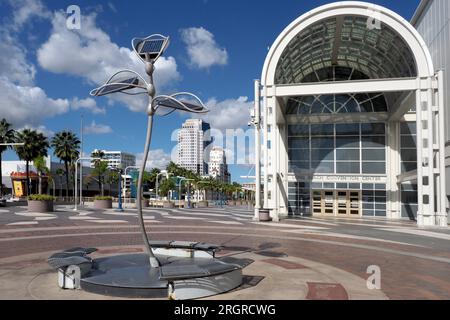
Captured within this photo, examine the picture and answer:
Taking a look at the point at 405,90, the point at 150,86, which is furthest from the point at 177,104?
the point at 405,90

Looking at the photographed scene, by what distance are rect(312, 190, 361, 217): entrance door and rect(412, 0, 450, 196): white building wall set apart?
23.7 feet

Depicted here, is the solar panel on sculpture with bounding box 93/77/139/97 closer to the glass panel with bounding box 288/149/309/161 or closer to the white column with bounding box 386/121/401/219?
the glass panel with bounding box 288/149/309/161

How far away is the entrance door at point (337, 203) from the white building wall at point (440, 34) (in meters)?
7.22

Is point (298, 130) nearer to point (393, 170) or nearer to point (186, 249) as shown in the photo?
point (393, 170)

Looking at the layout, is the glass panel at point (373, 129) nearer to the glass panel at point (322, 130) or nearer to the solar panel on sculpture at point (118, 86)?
the glass panel at point (322, 130)

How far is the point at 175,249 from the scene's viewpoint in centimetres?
1002

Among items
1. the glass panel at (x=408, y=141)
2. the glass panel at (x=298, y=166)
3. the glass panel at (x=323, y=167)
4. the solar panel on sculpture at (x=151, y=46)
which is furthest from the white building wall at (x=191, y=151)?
the solar panel on sculpture at (x=151, y=46)

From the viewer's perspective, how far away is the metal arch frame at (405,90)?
2375cm

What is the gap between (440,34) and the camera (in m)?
30.7

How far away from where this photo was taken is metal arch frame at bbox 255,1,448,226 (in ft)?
77.9

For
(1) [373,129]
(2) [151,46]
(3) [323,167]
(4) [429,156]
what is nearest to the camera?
(2) [151,46]

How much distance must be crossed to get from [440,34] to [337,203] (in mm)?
15704

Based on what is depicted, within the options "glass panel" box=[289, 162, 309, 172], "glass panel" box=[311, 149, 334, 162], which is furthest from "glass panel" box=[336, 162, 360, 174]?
"glass panel" box=[289, 162, 309, 172]
